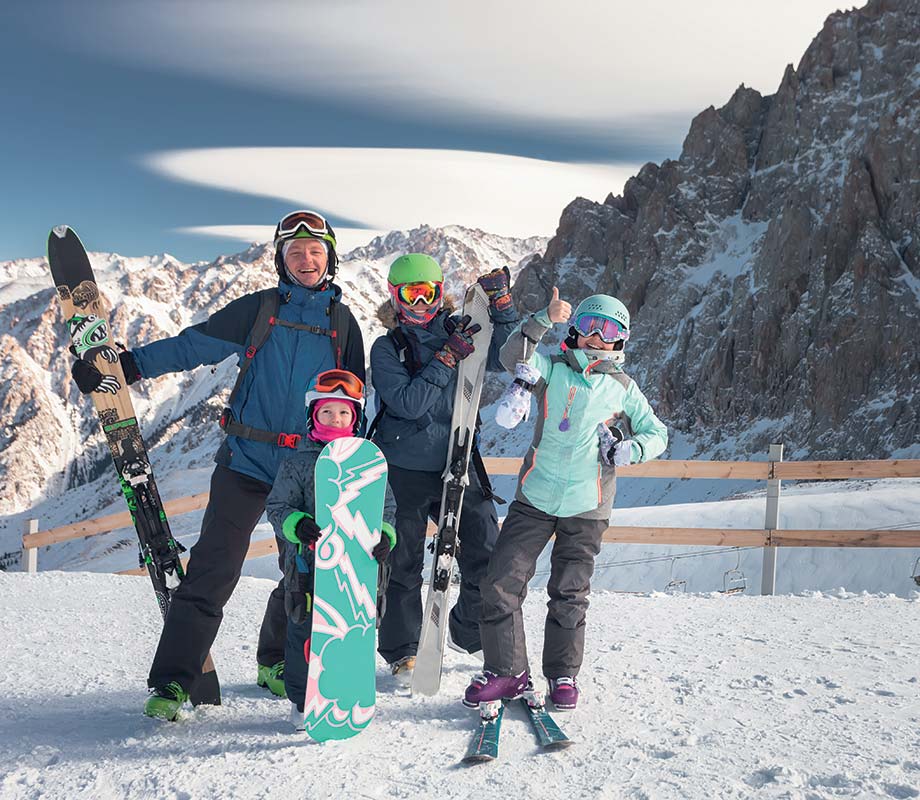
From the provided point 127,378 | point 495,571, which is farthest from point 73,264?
point 495,571

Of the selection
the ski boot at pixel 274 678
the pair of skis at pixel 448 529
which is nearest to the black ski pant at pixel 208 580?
the ski boot at pixel 274 678

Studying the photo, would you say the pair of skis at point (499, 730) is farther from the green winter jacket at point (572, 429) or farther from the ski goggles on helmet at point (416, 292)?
the ski goggles on helmet at point (416, 292)

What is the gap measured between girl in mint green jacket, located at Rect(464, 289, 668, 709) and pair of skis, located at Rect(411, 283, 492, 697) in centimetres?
31

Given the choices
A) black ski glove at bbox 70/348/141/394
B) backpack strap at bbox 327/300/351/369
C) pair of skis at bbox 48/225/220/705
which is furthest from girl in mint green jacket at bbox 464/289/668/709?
black ski glove at bbox 70/348/141/394

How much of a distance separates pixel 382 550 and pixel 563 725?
129cm

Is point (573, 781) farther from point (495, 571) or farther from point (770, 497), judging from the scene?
point (770, 497)

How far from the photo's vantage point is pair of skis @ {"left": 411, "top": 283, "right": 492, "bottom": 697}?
4.11 m

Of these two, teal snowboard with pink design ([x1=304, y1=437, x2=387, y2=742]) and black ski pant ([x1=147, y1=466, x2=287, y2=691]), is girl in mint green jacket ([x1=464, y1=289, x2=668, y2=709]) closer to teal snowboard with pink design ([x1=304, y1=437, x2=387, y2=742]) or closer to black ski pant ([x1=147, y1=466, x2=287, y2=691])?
teal snowboard with pink design ([x1=304, y1=437, x2=387, y2=742])

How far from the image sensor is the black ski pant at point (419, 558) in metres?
4.29

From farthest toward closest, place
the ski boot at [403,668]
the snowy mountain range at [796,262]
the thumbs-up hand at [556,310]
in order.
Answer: the snowy mountain range at [796,262] → the ski boot at [403,668] → the thumbs-up hand at [556,310]

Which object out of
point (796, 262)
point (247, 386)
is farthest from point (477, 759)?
point (796, 262)

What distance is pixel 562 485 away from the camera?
12.8 ft

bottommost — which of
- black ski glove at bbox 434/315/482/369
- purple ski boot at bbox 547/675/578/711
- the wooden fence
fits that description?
purple ski boot at bbox 547/675/578/711

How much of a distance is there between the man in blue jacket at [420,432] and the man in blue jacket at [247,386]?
29 centimetres
